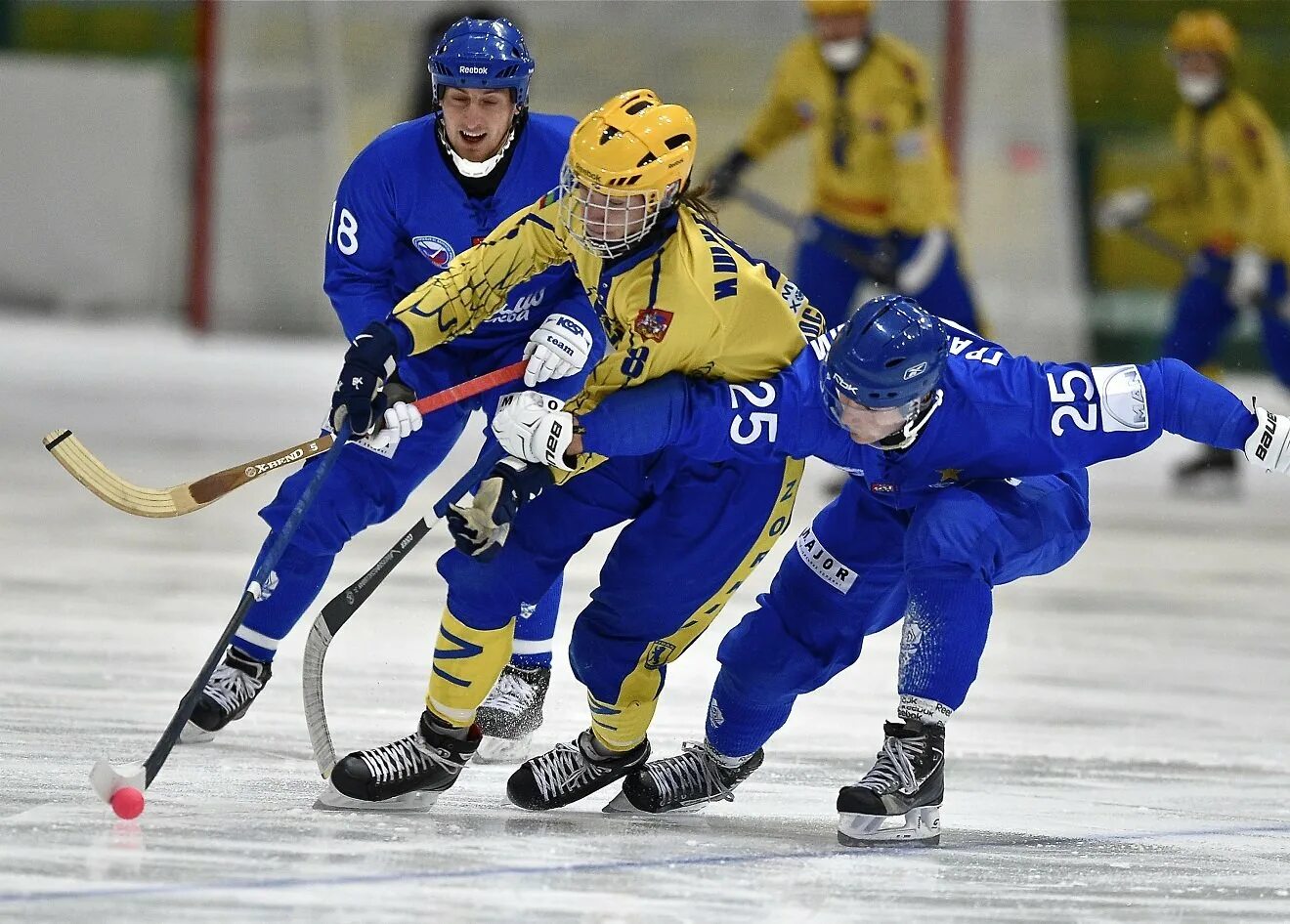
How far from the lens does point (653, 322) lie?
3.51m

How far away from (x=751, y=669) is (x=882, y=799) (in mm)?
464

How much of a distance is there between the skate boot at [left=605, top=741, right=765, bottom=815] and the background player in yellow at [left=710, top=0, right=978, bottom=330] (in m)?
4.85

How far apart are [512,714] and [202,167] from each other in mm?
8691

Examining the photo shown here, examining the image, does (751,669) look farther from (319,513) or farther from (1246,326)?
(1246,326)

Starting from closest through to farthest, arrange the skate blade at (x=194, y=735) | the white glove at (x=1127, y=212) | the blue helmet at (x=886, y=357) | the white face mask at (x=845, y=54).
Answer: the blue helmet at (x=886, y=357)
the skate blade at (x=194, y=735)
the white face mask at (x=845, y=54)
the white glove at (x=1127, y=212)

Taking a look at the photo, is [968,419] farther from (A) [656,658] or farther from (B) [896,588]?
(A) [656,658]

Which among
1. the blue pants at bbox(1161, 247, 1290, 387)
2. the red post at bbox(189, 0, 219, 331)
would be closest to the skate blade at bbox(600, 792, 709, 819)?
the blue pants at bbox(1161, 247, 1290, 387)

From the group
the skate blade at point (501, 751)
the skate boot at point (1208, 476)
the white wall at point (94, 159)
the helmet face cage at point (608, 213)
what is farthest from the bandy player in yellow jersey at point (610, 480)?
the white wall at point (94, 159)

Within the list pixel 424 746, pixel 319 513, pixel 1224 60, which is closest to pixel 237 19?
pixel 1224 60

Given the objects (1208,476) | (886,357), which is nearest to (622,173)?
(886,357)

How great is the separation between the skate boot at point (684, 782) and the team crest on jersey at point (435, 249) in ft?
3.82

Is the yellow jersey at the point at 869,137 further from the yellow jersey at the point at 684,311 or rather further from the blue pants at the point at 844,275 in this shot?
the yellow jersey at the point at 684,311

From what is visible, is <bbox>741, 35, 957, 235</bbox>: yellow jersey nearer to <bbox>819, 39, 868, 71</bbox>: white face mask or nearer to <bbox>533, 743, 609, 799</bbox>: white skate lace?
<bbox>819, 39, 868, 71</bbox>: white face mask

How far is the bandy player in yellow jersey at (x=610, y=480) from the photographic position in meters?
3.52
